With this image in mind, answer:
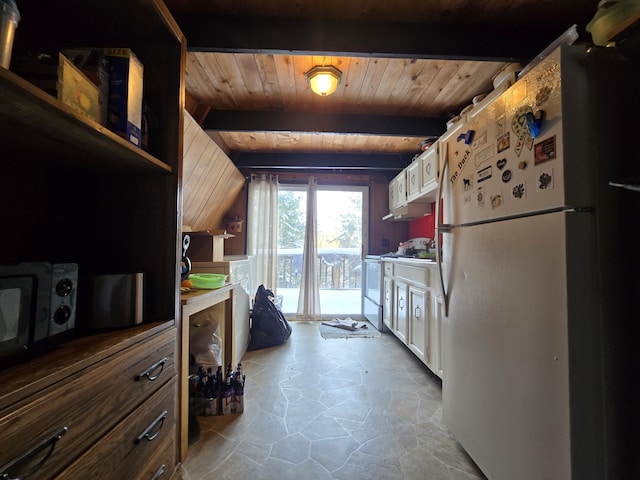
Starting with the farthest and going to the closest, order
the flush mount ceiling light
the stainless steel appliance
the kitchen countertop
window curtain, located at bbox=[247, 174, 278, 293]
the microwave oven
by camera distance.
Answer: window curtain, located at bbox=[247, 174, 278, 293] < the stainless steel appliance < the kitchen countertop < the flush mount ceiling light < the microwave oven

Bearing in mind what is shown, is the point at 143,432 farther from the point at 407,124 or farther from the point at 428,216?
the point at 428,216

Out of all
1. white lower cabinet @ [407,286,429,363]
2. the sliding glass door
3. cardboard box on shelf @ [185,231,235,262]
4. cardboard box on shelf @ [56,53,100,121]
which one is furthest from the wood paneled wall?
white lower cabinet @ [407,286,429,363]

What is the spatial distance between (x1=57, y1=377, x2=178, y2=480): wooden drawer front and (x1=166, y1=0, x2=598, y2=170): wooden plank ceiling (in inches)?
71.0

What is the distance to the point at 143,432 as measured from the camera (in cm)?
88

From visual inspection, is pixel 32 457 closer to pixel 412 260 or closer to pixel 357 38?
pixel 357 38

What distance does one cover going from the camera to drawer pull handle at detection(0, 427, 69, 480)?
486mm

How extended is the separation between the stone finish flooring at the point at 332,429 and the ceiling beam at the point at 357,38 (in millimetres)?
2196

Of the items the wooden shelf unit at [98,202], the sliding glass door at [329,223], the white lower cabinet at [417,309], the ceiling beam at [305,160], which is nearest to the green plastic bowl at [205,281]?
the wooden shelf unit at [98,202]

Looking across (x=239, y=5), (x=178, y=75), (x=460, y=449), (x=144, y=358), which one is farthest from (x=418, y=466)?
(x=239, y=5)

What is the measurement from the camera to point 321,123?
2.58 m

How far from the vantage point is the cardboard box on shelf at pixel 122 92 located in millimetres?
885

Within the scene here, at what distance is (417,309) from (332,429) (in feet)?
3.95

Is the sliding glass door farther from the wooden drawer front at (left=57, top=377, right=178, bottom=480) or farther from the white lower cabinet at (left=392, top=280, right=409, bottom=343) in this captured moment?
the wooden drawer front at (left=57, top=377, right=178, bottom=480)

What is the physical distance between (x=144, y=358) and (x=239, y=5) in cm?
177
